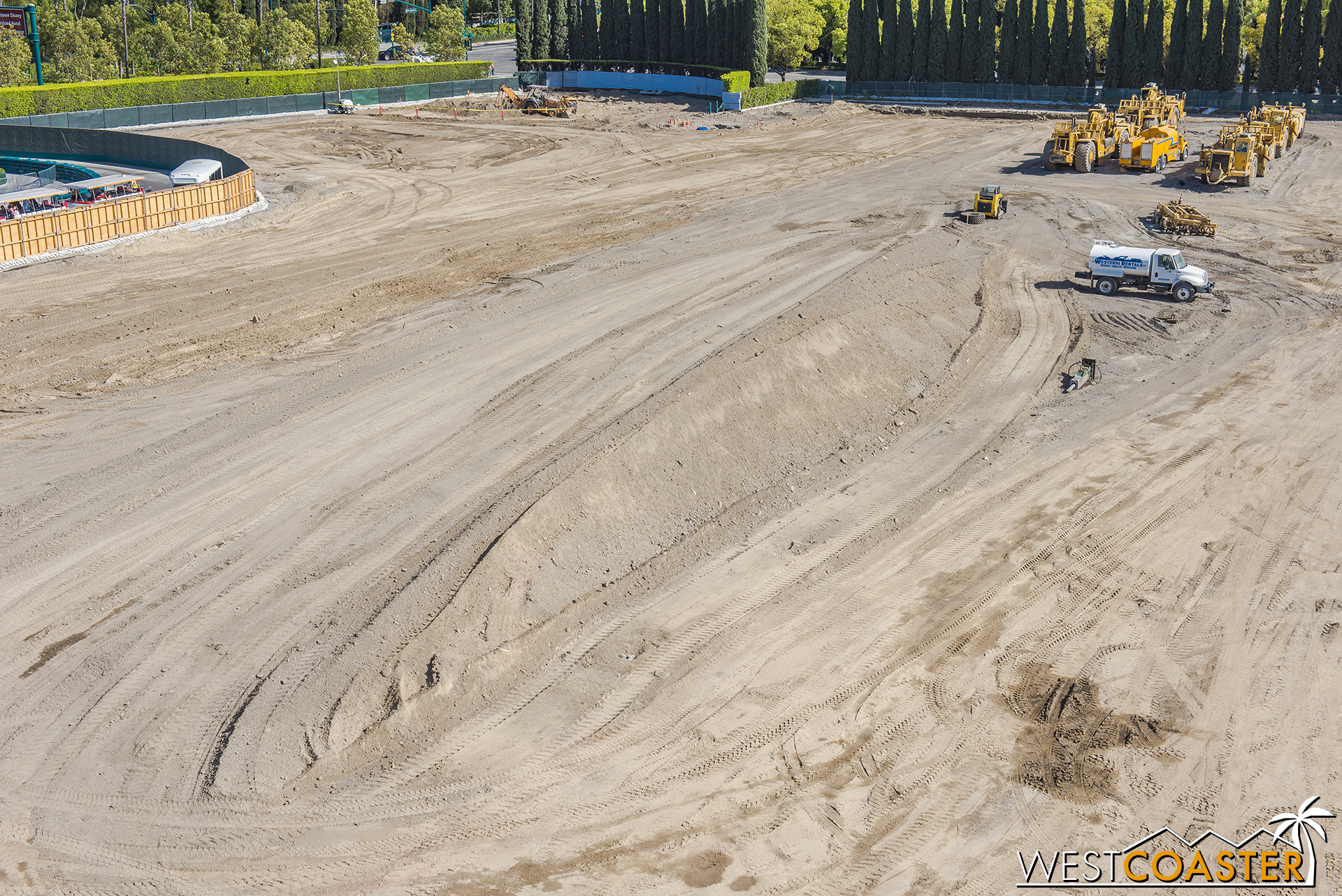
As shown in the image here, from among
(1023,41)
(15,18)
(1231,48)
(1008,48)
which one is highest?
(15,18)

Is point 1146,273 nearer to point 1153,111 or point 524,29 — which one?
point 1153,111

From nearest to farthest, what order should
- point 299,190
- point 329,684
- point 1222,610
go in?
point 329,684, point 1222,610, point 299,190

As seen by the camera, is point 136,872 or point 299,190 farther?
point 299,190

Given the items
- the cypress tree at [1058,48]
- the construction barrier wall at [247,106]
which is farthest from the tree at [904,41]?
the construction barrier wall at [247,106]

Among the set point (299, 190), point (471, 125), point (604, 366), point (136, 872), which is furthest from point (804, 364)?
point (471, 125)

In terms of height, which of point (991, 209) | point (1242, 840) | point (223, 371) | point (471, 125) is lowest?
point (1242, 840)

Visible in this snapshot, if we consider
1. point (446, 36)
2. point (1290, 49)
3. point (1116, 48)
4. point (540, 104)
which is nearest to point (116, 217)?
point (540, 104)

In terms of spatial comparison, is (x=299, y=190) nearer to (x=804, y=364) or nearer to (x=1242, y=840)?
(x=804, y=364)
